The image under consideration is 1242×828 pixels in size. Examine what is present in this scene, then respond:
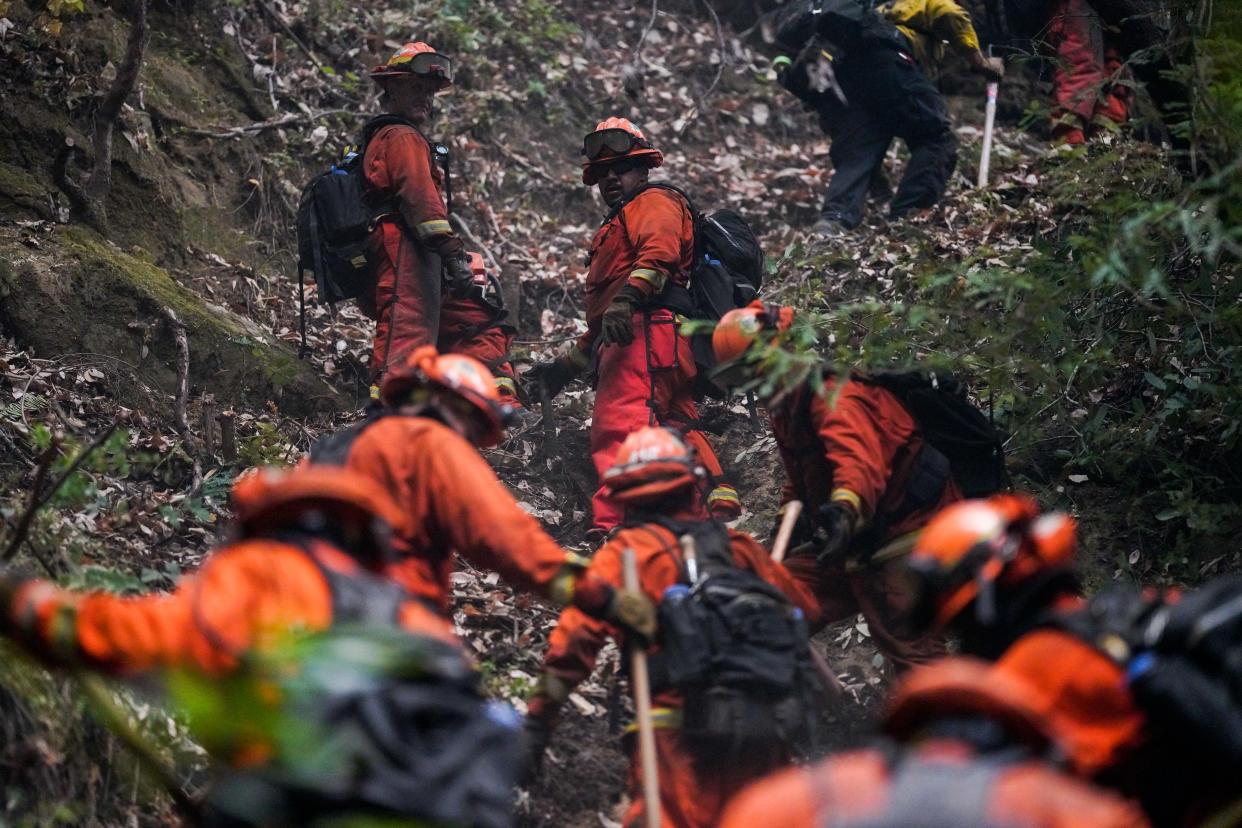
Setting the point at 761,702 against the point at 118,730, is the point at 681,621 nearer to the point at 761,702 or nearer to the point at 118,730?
the point at 761,702

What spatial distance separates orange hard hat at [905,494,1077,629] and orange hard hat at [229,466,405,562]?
1738mm

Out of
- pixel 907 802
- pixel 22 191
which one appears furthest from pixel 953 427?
pixel 22 191

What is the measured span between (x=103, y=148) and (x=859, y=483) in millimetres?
5993

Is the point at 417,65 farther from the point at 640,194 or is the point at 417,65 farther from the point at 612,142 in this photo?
the point at 640,194

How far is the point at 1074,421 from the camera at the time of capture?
782cm

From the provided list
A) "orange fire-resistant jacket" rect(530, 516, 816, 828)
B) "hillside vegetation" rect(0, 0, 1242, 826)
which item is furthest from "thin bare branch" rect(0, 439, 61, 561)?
"orange fire-resistant jacket" rect(530, 516, 816, 828)

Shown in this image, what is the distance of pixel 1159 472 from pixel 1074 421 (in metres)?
0.76

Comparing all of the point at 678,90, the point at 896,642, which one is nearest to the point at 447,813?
the point at 896,642

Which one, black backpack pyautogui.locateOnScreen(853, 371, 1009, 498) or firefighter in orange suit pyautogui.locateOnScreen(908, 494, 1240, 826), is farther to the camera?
black backpack pyautogui.locateOnScreen(853, 371, 1009, 498)

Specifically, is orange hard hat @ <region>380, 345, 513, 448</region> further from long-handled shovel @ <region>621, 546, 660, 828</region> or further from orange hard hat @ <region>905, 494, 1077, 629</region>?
orange hard hat @ <region>905, 494, 1077, 629</region>

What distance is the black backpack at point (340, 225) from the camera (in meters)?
8.28

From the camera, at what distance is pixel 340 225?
8250mm

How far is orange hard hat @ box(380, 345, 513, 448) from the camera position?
16.5 feet

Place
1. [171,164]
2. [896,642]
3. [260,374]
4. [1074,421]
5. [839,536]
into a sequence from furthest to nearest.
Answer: [171,164] → [260,374] → [1074,421] → [896,642] → [839,536]
